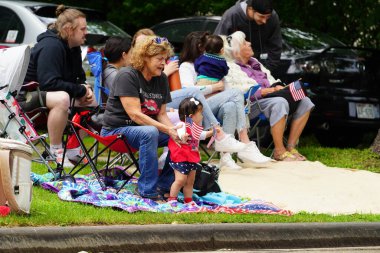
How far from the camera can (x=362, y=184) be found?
11070mm

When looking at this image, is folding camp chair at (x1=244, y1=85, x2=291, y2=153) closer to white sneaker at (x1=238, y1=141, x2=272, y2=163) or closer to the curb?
white sneaker at (x1=238, y1=141, x2=272, y2=163)

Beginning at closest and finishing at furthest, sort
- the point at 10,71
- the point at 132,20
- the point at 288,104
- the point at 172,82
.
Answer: the point at 10,71
the point at 172,82
the point at 288,104
the point at 132,20

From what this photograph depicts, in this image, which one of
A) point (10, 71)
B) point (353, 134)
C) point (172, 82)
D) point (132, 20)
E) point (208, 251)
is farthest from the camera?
point (132, 20)

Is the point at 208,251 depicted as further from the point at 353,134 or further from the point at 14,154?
the point at 353,134

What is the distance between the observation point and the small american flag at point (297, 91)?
12.8 m

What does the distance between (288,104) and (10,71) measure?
387 cm

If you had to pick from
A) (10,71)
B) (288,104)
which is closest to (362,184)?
(288,104)

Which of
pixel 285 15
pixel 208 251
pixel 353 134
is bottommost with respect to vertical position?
pixel 353 134

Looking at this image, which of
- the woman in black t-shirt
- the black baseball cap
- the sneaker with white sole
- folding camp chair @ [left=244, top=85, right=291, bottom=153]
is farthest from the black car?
the woman in black t-shirt

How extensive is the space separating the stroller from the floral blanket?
0.45m

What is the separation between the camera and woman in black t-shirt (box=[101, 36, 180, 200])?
30.3ft

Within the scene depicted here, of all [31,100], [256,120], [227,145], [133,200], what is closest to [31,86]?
[31,100]

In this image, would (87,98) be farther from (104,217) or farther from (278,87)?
(104,217)

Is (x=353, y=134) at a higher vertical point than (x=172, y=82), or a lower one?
lower
